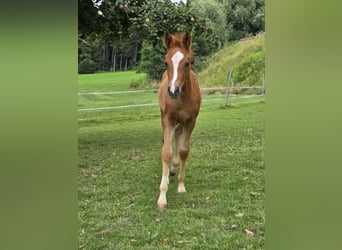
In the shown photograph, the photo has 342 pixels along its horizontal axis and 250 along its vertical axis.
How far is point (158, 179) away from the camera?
193 cm

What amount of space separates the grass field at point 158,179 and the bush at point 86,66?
0.13 ft

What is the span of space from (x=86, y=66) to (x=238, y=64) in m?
0.63

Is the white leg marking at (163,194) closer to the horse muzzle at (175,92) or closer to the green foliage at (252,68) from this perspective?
the horse muzzle at (175,92)

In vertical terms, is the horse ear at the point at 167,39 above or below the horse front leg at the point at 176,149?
above

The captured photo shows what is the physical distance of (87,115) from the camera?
1.94 meters

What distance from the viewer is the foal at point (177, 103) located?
Answer: 180 centimetres

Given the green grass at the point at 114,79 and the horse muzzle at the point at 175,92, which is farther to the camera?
the green grass at the point at 114,79

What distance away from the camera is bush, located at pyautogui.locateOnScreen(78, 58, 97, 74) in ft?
6.32

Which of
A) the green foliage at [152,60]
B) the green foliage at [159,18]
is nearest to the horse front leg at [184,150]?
the green foliage at [152,60]

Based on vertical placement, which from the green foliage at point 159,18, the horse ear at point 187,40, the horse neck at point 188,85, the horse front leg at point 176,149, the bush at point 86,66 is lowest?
the horse front leg at point 176,149

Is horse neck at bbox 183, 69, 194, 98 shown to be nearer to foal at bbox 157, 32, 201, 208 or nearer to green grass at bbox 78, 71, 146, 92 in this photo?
foal at bbox 157, 32, 201, 208
